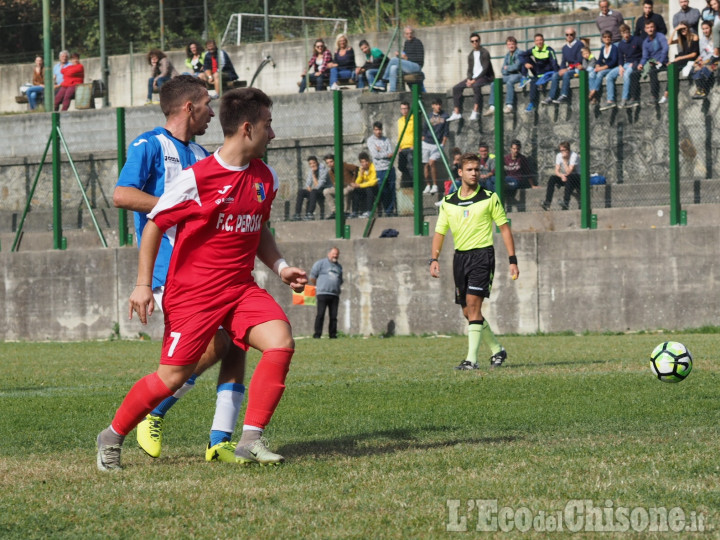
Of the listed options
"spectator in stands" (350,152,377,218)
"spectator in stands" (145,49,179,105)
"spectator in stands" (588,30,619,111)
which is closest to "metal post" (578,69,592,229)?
"spectator in stands" (588,30,619,111)

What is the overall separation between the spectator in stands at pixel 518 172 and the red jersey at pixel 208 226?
584 inches

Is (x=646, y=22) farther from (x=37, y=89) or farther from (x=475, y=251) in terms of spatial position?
(x=37, y=89)

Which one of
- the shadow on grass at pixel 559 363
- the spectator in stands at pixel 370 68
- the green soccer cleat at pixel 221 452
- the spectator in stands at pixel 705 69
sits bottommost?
the shadow on grass at pixel 559 363

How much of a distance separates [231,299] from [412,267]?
15.2m

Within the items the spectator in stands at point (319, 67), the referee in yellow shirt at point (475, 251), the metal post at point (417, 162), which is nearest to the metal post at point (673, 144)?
the metal post at point (417, 162)

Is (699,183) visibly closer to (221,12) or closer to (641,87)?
(641,87)

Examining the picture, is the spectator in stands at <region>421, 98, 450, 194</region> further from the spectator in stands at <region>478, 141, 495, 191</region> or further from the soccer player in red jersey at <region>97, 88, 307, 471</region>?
the soccer player in red jersey at <region>97, 88, 307, 471</region>

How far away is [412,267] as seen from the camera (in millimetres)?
21547

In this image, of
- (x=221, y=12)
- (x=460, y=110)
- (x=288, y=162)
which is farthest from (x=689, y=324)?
(x=221, y=12)

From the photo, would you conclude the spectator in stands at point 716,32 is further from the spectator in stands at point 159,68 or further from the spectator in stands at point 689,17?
the spectator in stands at point 159,68

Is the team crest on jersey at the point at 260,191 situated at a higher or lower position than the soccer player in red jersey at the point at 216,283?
higher

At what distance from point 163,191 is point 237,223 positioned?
2.28ft

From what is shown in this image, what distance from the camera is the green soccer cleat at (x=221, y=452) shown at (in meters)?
6.61

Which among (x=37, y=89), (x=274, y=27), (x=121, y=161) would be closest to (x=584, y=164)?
(x=121, y=161)
